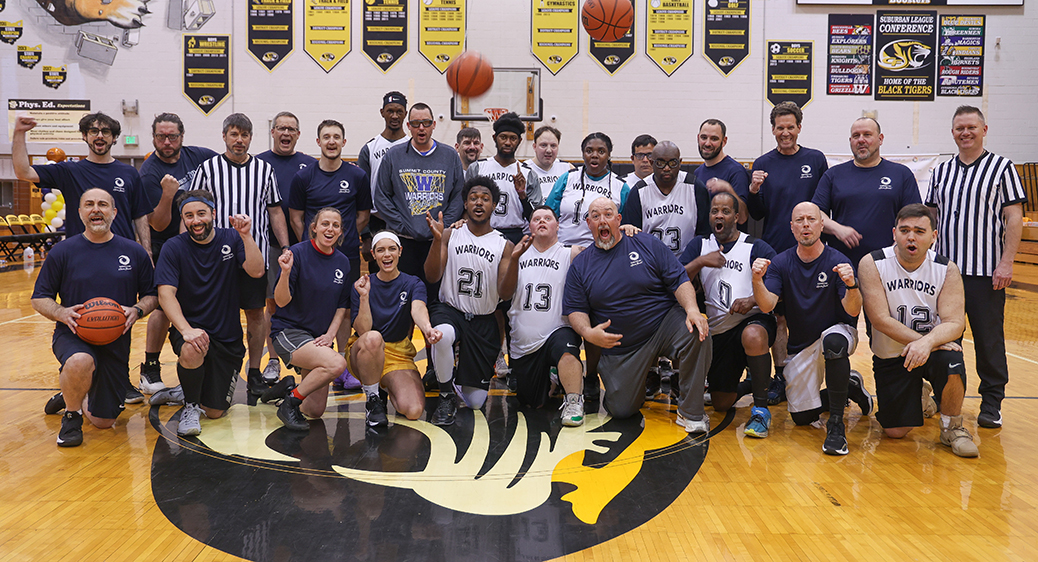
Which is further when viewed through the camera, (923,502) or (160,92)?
(160,92)

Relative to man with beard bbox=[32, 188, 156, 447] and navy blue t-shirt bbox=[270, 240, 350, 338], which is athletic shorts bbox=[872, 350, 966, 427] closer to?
navy blue t-shirt bbox=[270, 240, 350, 338]

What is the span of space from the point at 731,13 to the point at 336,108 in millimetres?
7843

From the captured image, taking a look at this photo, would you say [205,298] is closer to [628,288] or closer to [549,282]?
[549,282]

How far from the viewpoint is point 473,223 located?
4.59 metres

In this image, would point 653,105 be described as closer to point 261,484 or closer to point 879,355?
point 879,355

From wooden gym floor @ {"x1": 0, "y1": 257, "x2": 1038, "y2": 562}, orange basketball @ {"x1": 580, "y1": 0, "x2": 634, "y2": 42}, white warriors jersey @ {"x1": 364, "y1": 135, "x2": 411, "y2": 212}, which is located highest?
orange basketball @ {"x1": 580, "y1": 0, "x2": 634, "y2": 42}

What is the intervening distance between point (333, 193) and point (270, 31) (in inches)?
378

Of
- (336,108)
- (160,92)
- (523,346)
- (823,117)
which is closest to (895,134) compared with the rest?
(823,117)

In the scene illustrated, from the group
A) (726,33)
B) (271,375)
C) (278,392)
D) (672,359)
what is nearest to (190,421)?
(278,392)

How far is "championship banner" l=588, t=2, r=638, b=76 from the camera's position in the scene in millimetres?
12930

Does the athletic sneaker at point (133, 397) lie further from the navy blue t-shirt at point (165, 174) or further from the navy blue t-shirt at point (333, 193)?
the navy blue t-shirt at point (333, 193)

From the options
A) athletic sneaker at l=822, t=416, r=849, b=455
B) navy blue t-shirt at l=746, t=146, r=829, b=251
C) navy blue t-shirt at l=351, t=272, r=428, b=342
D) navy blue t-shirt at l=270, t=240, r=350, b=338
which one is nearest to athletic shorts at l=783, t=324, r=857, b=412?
athletic sneaker at l=822, t=416, r=849, b=455

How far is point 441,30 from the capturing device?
42.2 ft

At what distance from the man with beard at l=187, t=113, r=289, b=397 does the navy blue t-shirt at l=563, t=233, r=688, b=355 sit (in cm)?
215
